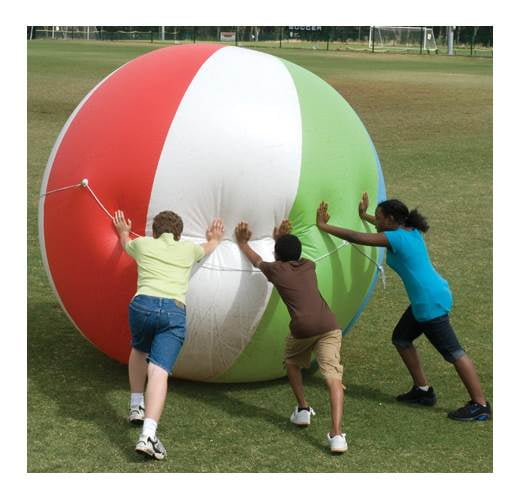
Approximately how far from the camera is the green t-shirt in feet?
18.3

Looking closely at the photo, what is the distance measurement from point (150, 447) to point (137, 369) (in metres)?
0.72

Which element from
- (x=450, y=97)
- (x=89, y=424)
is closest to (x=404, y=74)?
(x=450, y=97)

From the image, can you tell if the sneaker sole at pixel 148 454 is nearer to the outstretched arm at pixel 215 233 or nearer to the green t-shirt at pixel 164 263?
the green t-shirt at pixel 164 263

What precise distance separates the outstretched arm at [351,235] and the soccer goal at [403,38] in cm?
5185

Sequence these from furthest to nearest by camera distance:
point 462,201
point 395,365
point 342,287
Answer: point 462,201 < point 395,365 < point 342,287

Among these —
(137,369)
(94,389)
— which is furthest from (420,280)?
(94,389)

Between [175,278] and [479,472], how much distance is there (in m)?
2.08

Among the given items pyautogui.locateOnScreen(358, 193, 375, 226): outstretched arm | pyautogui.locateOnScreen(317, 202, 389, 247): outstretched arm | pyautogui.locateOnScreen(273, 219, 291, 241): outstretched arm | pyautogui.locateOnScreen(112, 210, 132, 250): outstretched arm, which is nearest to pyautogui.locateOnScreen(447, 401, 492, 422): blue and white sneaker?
pyautogui.locateOnScreen(317, 202, 389, 247): outstretched arm

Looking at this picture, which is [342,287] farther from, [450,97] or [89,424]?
[450,97]

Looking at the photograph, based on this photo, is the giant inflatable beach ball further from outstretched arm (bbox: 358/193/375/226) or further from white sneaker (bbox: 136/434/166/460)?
white sneaker (bbox: 136/434/166/460)

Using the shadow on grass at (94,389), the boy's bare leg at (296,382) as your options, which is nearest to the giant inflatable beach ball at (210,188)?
the shadow on grass at (94,389)

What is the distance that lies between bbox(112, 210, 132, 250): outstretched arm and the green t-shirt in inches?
6.2

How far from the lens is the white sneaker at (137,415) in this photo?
5766mm

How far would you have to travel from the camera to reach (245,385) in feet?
21.3
